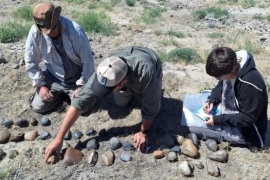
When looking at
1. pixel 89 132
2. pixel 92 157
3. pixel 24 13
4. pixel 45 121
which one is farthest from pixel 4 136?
pixel 24 13

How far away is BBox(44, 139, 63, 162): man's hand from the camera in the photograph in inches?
139

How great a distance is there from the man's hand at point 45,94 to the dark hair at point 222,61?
2.09 meters

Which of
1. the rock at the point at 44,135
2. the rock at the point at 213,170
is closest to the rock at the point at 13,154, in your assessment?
the rock at the point at 44,135

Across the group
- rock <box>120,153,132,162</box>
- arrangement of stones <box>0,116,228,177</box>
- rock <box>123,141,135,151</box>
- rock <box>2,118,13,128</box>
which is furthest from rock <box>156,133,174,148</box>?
rock <box>2,118,13,128</box>

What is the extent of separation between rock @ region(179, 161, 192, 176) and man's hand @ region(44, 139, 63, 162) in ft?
4.06

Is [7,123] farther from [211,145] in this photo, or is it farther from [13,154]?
[211,145]

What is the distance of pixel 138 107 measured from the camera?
15.1 feet

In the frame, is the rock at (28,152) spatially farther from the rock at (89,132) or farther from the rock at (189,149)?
the rock at (189,149)

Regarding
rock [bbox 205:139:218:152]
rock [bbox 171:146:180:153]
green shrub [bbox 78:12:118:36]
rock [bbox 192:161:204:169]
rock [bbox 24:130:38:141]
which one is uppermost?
green shrub [bbox 78:12:118:36]

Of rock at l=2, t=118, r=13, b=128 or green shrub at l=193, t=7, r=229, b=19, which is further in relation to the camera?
green shrub at l=193, t=7, r=229, b=19

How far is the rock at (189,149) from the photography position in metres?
3.83

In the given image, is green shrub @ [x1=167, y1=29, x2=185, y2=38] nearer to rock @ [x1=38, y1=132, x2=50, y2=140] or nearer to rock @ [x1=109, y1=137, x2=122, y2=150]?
rock @ [x1=109, y1=137, x2=122, y2=150]

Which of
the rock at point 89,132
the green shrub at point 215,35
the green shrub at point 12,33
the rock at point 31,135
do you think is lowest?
the rock at point 31,135

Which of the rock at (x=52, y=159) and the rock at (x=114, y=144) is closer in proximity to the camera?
the rock at (x=52, y=159)
